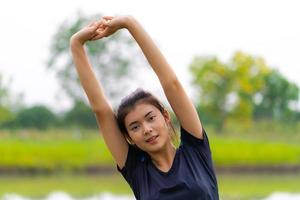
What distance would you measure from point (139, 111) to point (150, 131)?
0.06 metres

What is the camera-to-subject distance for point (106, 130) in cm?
189

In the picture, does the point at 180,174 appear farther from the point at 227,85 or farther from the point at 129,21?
the point at 227,85

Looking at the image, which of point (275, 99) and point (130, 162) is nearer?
point (130, 162)

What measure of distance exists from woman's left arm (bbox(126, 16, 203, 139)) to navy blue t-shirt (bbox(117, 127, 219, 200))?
0.10ft

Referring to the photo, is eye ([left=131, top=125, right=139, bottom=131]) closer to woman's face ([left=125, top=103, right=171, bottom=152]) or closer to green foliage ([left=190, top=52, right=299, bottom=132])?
woman's face ([left=125, top=103, right=171, bottom=152])

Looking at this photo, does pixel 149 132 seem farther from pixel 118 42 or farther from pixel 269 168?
pixel 118 42

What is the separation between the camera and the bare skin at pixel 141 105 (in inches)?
71.6

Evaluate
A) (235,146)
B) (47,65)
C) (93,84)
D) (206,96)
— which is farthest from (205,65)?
(93,84)

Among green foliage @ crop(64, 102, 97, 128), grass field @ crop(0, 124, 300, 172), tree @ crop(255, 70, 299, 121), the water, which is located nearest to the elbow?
the water

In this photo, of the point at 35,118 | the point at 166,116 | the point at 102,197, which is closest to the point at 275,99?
the point at 35,118

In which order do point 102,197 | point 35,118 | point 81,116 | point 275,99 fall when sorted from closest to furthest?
point 102,197 → point 81,116 → point 35,118 → point 275,99

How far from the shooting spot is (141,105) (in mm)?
1835

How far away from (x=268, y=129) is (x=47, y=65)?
6.02m

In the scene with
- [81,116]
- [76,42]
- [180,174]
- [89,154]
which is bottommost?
[180,174]
